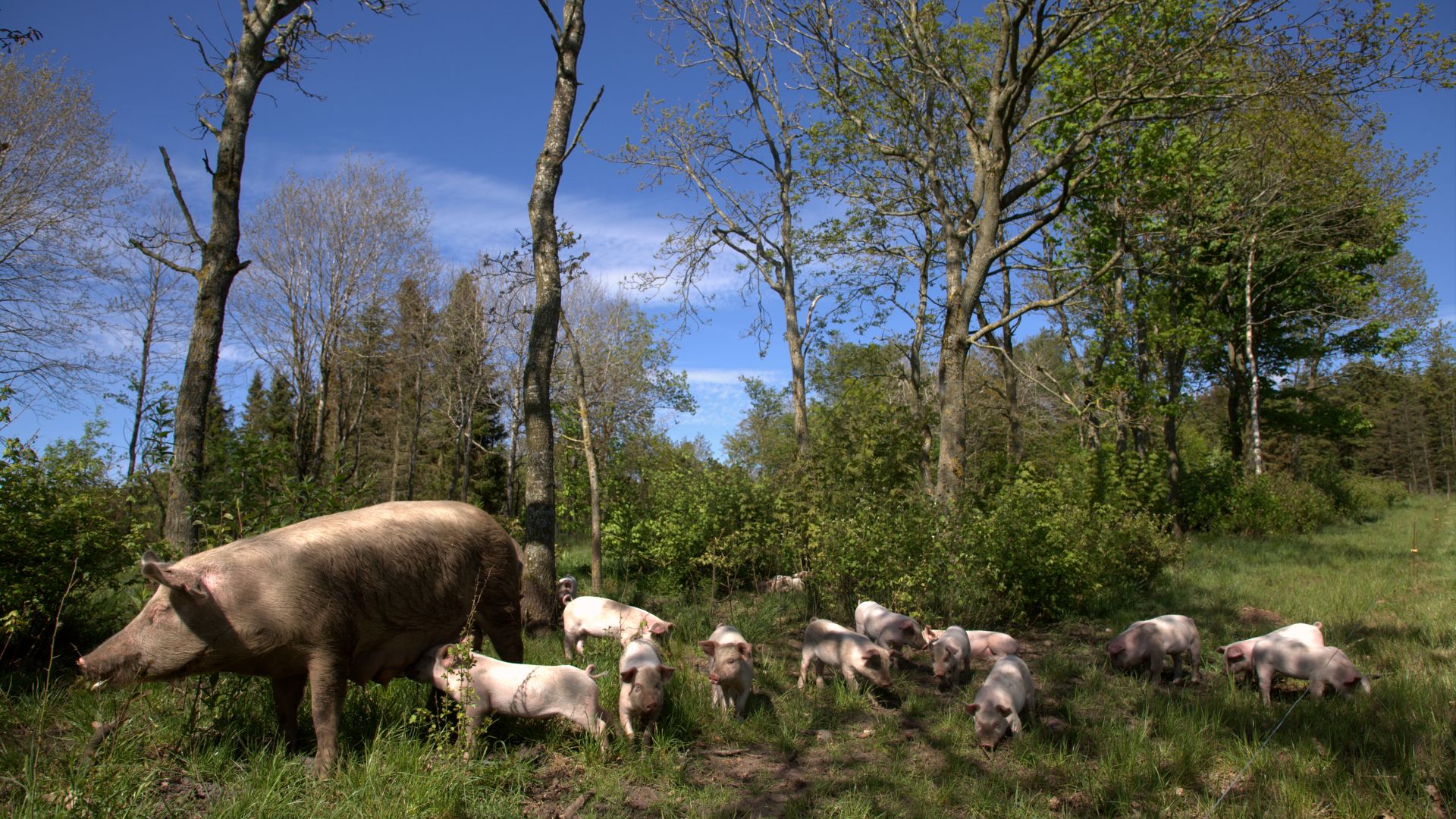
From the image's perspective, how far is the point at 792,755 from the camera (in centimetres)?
518

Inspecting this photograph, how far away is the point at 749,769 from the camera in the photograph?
16.2 feet

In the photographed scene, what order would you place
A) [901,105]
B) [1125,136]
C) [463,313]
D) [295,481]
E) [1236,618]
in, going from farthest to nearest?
1. [463,313]
2. [901,105]
3. [1125,136]
4. [1236,618]
5. [295,481]

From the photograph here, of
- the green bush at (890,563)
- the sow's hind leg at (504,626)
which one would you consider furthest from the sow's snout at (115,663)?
the green bush at (890,563)

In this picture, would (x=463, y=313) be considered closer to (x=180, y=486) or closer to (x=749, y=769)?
(x=180, y=486)

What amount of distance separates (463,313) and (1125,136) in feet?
73.5

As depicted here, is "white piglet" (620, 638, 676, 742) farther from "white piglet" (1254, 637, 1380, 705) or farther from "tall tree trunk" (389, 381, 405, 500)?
"tall tree trunk" (389, 381, 405, 500)

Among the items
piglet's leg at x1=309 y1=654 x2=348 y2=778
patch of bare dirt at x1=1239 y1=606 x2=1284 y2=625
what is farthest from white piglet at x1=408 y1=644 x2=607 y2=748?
patch of bare dirt at x1=1239 y1=606 x2=1284 y2=625

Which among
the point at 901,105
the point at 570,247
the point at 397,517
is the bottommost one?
the point at 397,517

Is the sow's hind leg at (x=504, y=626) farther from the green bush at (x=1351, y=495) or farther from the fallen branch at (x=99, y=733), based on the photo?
the green bush at (x=1351, y=495)

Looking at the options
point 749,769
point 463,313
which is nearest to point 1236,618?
point 749,769

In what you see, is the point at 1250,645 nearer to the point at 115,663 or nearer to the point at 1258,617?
the point at 1258,617

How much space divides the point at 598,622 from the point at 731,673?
214 cm

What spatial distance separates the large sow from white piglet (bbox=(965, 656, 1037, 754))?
3433 millimetres

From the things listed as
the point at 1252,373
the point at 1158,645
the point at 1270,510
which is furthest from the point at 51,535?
the point at 1252,373
